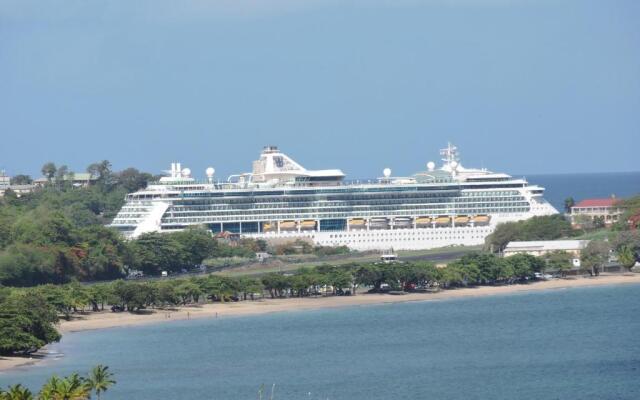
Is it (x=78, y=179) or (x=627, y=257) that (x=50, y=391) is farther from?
(x=78, y=179)

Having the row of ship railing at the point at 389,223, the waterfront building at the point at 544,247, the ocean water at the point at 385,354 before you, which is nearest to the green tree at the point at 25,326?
the ocean water at the point at 385,354

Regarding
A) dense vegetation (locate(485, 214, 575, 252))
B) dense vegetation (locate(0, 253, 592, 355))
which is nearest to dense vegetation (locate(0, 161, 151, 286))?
dense vegetation (locate(0, 253, 592, 355))

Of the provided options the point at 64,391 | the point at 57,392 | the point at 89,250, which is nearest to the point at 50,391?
the point at 57,392

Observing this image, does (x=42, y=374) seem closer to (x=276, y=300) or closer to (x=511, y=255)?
Answer: (x=276, y=300)

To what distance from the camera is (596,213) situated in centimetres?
14262

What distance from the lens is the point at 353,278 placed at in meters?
99.5

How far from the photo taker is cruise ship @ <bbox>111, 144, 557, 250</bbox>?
134m

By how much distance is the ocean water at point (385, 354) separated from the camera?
62906mm

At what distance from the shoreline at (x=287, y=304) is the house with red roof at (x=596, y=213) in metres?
27.8

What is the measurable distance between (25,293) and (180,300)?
11399 millimetres

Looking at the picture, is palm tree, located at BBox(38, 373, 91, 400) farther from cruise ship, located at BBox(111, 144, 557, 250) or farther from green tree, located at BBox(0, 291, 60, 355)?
cruise ship, located at BBox(111, 144, 557, 250)

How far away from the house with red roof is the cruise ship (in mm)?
3160

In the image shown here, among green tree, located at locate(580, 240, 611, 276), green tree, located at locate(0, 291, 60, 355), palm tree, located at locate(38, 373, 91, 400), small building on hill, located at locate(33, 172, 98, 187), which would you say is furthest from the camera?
small building on hill, located at locate(33, 172, 98, 187)

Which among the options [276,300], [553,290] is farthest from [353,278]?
[553,290]
